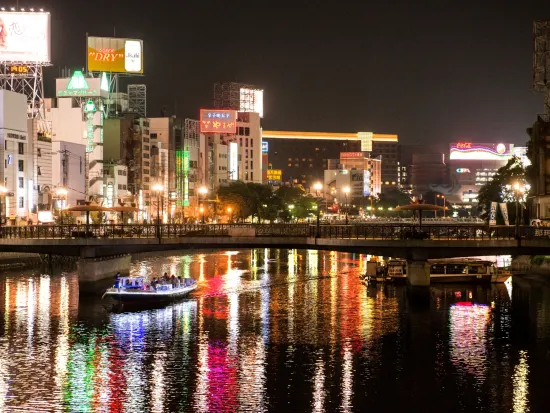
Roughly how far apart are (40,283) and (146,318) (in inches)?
1009

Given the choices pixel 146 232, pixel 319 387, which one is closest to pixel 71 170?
pixel 146 232

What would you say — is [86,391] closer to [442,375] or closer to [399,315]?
[442,375]

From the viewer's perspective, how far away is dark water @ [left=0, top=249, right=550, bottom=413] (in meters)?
44.6

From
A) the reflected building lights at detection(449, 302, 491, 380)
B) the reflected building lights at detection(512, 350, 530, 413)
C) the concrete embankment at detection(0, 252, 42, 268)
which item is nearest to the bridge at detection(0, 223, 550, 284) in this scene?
the reflected building lights at detection(449, 302, 491, 380)

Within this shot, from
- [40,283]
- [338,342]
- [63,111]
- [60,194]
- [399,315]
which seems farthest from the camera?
[63,111]

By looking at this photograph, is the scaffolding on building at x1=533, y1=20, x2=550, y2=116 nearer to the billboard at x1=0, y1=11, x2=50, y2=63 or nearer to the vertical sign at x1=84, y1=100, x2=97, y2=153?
the billboard at x1=0, y1=11, x2=50, y2=63

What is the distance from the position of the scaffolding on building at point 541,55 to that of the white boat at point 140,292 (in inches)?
2724

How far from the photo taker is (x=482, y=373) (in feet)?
164

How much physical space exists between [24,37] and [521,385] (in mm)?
118151

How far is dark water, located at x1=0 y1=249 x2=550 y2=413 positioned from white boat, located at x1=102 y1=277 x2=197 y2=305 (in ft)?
6.48

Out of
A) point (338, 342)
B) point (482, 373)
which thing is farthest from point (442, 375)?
point (338, 342)

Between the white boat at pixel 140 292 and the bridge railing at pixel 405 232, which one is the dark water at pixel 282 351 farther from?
the bridge railing at pixel 405 232

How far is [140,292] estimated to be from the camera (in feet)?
247

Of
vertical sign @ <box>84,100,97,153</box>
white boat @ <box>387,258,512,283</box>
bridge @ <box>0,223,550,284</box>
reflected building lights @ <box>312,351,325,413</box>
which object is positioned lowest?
reflected building lights @ <box>312,351,325,413</box>
